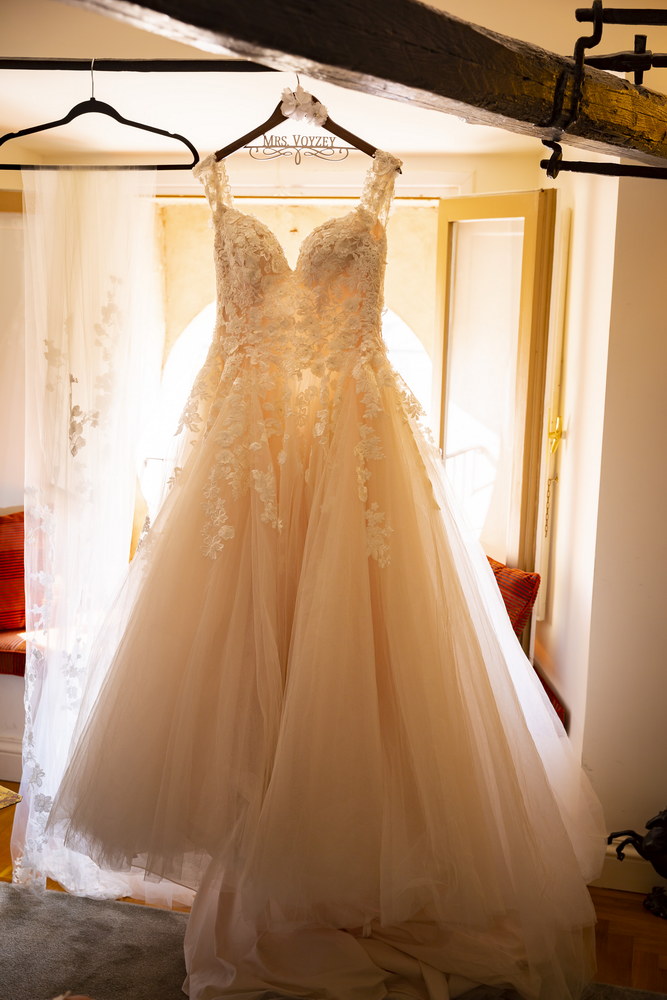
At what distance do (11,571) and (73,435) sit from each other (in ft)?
3.34

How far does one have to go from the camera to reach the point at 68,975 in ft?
7.04

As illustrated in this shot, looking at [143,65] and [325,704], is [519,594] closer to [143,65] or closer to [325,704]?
[325,704]

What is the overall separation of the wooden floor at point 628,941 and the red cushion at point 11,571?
906mm

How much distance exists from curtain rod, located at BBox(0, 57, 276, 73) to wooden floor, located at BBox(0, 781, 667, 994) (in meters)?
Result: 2.32

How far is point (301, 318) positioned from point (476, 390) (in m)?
1.27

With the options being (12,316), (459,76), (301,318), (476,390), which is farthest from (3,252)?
(459,76)

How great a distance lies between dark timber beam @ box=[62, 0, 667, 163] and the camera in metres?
1.04

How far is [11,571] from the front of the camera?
3197 mm

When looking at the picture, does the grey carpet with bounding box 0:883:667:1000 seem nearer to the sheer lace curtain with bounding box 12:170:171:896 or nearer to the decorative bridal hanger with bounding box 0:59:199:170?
the sheer lace curtain with bounding box 12:170:171:896

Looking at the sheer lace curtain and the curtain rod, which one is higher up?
the curtain rod

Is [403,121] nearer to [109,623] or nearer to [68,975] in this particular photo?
[109,623]

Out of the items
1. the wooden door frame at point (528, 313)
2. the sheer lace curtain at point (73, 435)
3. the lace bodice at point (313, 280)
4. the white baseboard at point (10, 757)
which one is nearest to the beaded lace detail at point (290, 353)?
the lace bodice at point (313, 280)

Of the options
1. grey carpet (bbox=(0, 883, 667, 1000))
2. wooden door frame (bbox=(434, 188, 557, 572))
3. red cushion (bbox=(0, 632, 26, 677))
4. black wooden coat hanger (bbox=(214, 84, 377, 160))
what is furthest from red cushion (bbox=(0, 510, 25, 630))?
wooden door frame (bbox=(434, 188, 557, 572))

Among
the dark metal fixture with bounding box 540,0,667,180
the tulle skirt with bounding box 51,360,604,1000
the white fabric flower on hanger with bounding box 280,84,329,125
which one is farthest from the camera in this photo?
the white fabric flower on hanger with bounding box 280,84,329,125
